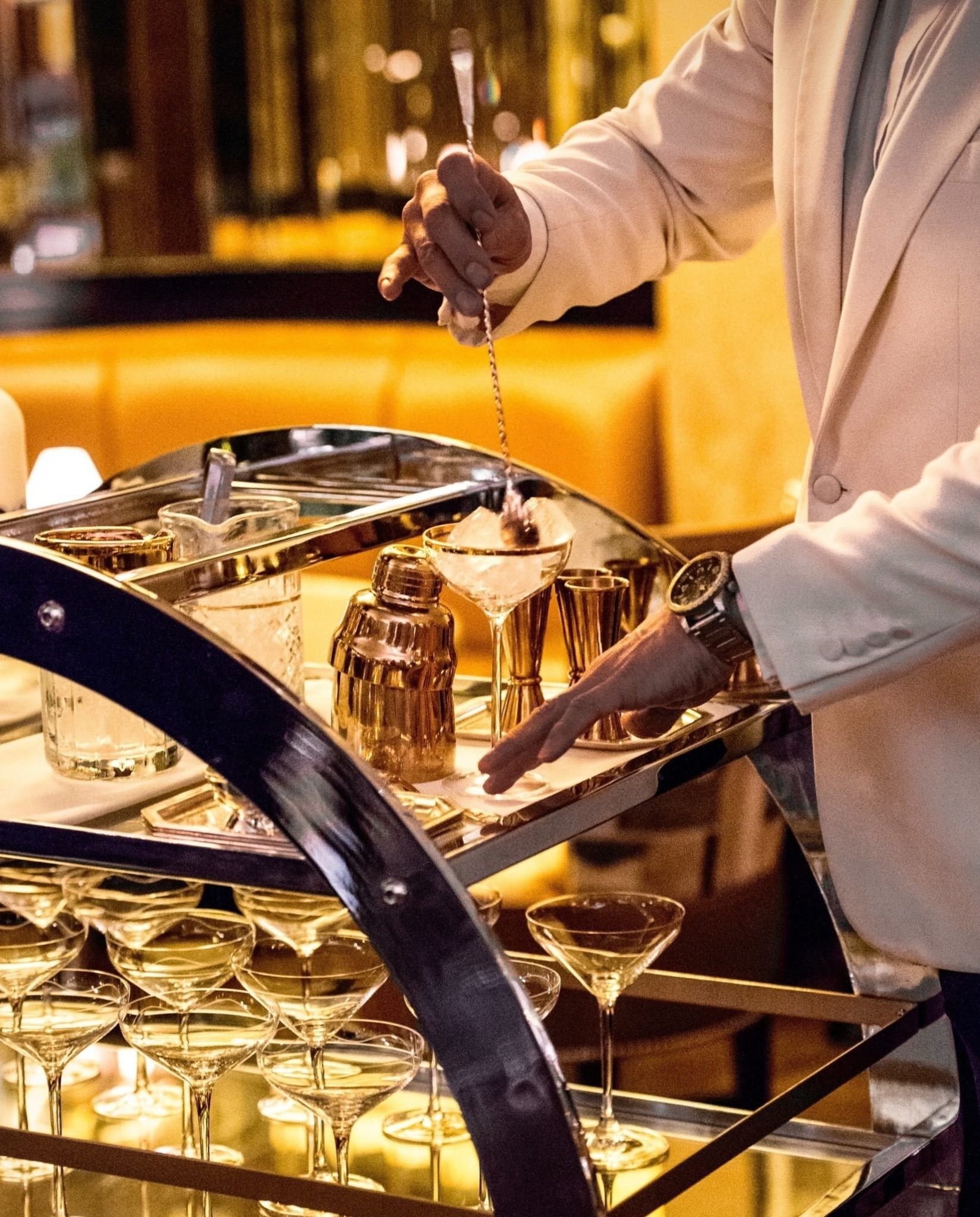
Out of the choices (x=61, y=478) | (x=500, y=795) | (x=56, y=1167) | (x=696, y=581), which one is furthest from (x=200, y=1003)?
(x=61, y=478)

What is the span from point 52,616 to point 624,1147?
604 mm

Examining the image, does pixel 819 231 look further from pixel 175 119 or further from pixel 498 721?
pixel 175 119

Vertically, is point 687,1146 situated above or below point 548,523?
below

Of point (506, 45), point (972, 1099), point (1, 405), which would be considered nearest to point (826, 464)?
point (972, 1099)

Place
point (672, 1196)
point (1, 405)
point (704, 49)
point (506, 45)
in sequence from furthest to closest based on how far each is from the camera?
point (506, 45) → point (1, 405) → point (704, 49) → point (672, 1196)

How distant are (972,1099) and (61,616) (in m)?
0.82

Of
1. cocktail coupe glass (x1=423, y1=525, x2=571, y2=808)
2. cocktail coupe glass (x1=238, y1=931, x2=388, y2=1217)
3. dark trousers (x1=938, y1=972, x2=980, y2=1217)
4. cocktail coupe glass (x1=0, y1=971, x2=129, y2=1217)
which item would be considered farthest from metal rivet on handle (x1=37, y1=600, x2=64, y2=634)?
dark trousers (x1=938, y1=972, x2=980, y2=1217)

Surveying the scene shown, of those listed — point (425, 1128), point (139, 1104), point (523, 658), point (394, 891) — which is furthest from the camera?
point (139, 1104)

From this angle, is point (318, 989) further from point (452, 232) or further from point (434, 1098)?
point (452, 232)

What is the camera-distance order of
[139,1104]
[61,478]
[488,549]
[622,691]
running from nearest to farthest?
[622,691], [488,549], [139,1104], [61,478]

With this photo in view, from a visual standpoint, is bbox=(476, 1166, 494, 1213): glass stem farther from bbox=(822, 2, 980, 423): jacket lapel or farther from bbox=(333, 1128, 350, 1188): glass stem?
bbox=(822, 2, 980, 423): jacket lapel

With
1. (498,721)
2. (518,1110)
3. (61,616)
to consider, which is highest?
(61,616)

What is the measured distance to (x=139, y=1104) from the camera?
4.74ft

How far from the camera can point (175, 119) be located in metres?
5.35
